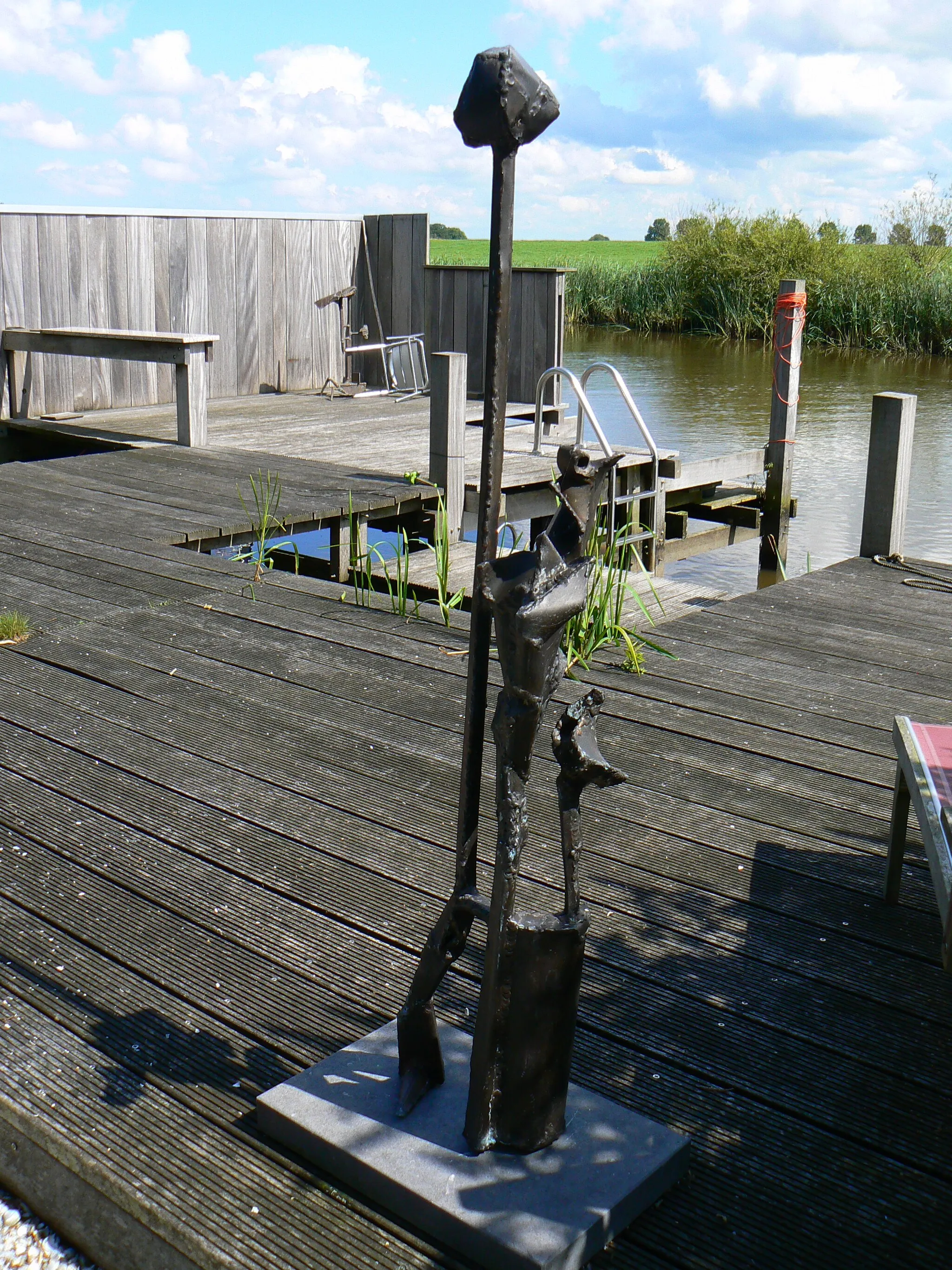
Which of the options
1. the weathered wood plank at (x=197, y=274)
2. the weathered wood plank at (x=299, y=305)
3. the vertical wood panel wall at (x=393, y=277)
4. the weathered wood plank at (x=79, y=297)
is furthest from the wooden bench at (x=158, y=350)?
the vertical wood panel wall at (x=393, y=277)

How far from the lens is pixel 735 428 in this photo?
1439 centimetres

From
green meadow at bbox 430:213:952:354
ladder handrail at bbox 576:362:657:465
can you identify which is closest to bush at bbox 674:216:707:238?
green meadow at bbox 430:213:952:354

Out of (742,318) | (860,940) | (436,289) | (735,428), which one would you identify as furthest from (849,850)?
(742,318)

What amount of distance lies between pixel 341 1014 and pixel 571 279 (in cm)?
2521

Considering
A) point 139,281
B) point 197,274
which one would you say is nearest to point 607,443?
point 139,281

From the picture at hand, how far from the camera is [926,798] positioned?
7.70 feet

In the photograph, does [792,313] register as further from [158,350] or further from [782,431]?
[158,350]

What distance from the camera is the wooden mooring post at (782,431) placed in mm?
8703

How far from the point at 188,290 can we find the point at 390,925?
9.26 meters

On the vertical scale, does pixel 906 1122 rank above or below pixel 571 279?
below

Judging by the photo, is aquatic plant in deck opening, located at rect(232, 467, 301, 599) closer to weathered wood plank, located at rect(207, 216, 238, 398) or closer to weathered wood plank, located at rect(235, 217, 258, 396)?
weathered wood plank, located at rect(207, 216, 238, 398)

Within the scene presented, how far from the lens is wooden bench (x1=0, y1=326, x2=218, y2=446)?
787 cm

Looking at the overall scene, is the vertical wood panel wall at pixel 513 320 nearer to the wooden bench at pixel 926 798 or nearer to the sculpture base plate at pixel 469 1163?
the wooden bench at pixel 926 798

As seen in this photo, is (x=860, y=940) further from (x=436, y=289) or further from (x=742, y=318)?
(x=742, y=318)
